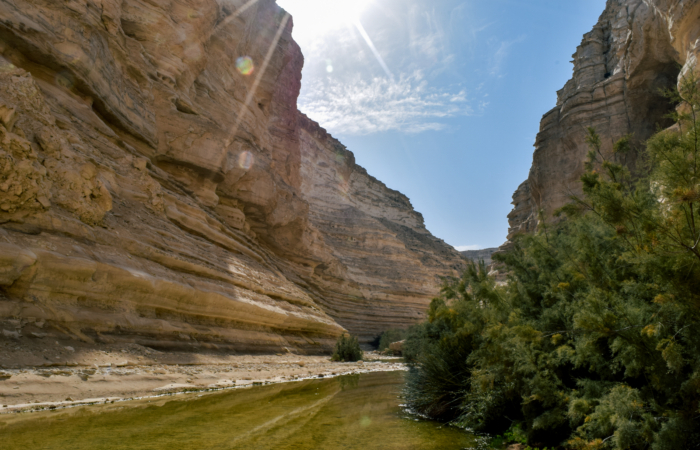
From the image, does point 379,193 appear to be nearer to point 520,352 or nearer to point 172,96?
point 172,96

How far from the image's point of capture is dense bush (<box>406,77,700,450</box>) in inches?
123

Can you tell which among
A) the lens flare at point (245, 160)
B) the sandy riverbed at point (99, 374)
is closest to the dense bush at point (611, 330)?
the sandy riverbed at point (99, 374)

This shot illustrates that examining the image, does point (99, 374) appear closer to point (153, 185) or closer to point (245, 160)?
point (153, 185)

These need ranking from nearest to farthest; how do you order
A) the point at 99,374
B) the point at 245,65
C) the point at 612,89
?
the point at 99,374 < the point at 612,89 < the point at 245,65

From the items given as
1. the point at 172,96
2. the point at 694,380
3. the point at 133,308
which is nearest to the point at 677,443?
the point at 694,380

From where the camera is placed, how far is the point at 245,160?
Answer: 21.2m

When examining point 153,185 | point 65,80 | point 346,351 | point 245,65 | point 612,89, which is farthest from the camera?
point 245,65

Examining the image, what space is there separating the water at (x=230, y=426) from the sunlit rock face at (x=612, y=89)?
37.1 ft

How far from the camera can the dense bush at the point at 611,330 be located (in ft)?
10.3

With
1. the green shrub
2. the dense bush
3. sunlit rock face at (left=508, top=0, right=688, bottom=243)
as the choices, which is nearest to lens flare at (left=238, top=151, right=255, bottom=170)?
the green shrub

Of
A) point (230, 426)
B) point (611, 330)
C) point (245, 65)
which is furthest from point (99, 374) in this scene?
point (245, 65)

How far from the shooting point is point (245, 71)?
26.8 meters

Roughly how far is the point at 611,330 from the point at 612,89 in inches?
989

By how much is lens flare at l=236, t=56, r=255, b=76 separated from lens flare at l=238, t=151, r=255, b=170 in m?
7.48
